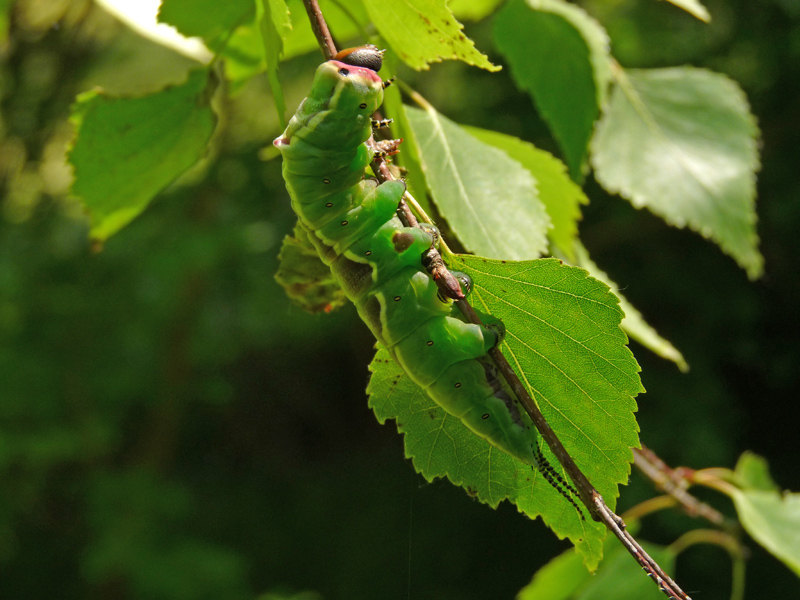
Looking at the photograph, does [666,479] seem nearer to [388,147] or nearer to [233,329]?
[388,147]

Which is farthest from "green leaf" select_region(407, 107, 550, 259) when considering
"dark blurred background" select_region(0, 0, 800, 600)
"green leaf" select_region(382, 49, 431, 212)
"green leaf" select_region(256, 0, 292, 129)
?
"dark blurred background" select_region(0, 0, 800, 600)

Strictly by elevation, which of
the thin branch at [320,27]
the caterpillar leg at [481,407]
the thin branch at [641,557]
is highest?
the thin branch at [320,27]

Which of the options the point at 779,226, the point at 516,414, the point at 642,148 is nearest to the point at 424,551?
the point at 779,226

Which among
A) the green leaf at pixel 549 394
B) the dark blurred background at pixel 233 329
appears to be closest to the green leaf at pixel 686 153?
the green leaf at pixel 549 394

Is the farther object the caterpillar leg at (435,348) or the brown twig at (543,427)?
the caterpillar leg at (435,348)

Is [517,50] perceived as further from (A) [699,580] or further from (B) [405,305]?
(A) [699,580]

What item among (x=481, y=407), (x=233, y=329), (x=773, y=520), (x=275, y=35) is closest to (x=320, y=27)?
(x=275, y=35)

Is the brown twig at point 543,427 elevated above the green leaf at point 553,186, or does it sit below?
above

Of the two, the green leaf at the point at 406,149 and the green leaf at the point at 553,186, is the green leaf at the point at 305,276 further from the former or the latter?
the green leaf at the point at 553,186
